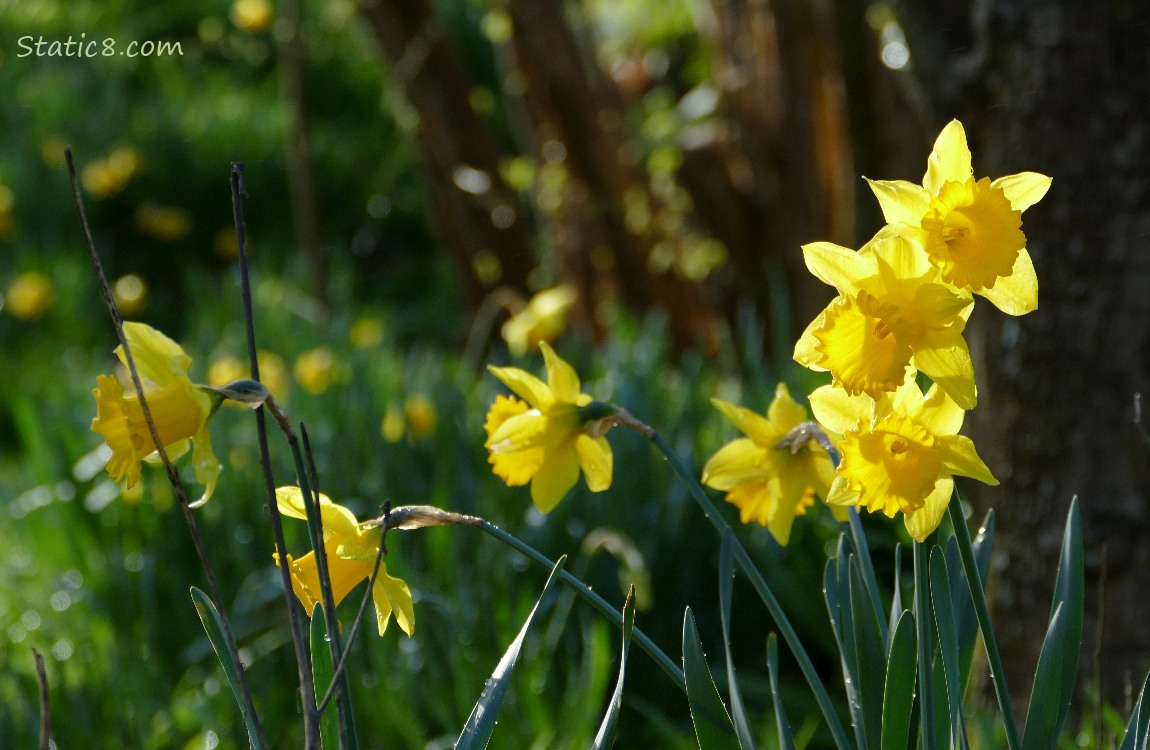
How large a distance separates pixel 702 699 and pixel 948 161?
0.41 m

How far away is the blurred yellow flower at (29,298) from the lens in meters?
4.11

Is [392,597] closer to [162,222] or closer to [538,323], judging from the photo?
[538,323]

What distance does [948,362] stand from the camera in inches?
29.4

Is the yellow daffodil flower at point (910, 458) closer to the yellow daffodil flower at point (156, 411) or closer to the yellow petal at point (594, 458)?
the yellow petal at point (594, 458)

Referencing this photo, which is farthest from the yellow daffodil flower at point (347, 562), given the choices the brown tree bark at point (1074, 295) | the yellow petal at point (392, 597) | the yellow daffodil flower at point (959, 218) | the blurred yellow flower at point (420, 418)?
the blurred yellow flower at point (420, 418)

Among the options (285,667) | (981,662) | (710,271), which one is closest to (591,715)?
(981,662)

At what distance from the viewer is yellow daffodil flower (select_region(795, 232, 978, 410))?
0.73 meters

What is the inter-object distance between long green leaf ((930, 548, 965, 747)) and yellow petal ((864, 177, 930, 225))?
0.22m

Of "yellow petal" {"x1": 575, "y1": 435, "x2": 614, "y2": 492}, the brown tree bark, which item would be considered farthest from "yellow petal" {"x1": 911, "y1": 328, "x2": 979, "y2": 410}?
the brown tree bark

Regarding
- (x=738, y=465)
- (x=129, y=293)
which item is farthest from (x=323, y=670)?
(x=129, y=293)

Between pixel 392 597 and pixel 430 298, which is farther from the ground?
pixel 392 597

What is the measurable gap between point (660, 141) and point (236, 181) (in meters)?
3.14

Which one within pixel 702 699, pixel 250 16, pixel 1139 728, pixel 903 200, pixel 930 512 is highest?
pixel 250 16

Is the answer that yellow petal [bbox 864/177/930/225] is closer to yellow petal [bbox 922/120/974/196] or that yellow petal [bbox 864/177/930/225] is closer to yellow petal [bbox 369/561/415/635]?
yellow petal [bbox 922/120/974/196]
